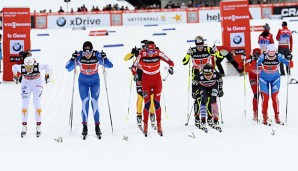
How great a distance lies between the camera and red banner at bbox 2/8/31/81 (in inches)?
692

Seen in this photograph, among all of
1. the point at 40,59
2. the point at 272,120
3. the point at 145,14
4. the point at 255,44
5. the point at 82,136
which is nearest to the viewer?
the point at 82,136

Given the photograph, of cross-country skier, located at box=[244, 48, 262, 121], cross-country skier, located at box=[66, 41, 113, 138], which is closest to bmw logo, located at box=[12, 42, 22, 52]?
cross-country skier, located at box=[66, 41, 113, 138]

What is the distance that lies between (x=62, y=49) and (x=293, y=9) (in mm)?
19461

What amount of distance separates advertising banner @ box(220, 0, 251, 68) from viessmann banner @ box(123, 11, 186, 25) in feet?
54.2

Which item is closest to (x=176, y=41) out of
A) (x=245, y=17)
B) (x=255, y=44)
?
(x=255, y=44)

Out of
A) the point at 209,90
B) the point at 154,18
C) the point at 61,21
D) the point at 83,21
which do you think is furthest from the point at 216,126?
the point at 61,21

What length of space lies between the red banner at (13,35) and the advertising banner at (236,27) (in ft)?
25.8

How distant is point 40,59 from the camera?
23234 millimetres

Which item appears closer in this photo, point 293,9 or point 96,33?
point 96,33

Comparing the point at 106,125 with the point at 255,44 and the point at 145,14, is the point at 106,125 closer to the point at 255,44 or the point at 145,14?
the point at 255,44

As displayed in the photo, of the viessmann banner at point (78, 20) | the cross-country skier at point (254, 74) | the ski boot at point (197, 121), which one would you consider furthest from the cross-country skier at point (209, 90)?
the viessmann banner at point (78, 20)

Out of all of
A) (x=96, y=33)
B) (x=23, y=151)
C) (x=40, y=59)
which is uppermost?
(x=96, y=33)

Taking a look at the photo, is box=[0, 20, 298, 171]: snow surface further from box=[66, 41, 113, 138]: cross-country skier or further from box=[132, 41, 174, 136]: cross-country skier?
box=[132, 41, 174, 136]: cross-country skier

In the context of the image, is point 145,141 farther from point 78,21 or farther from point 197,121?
point 78,21
